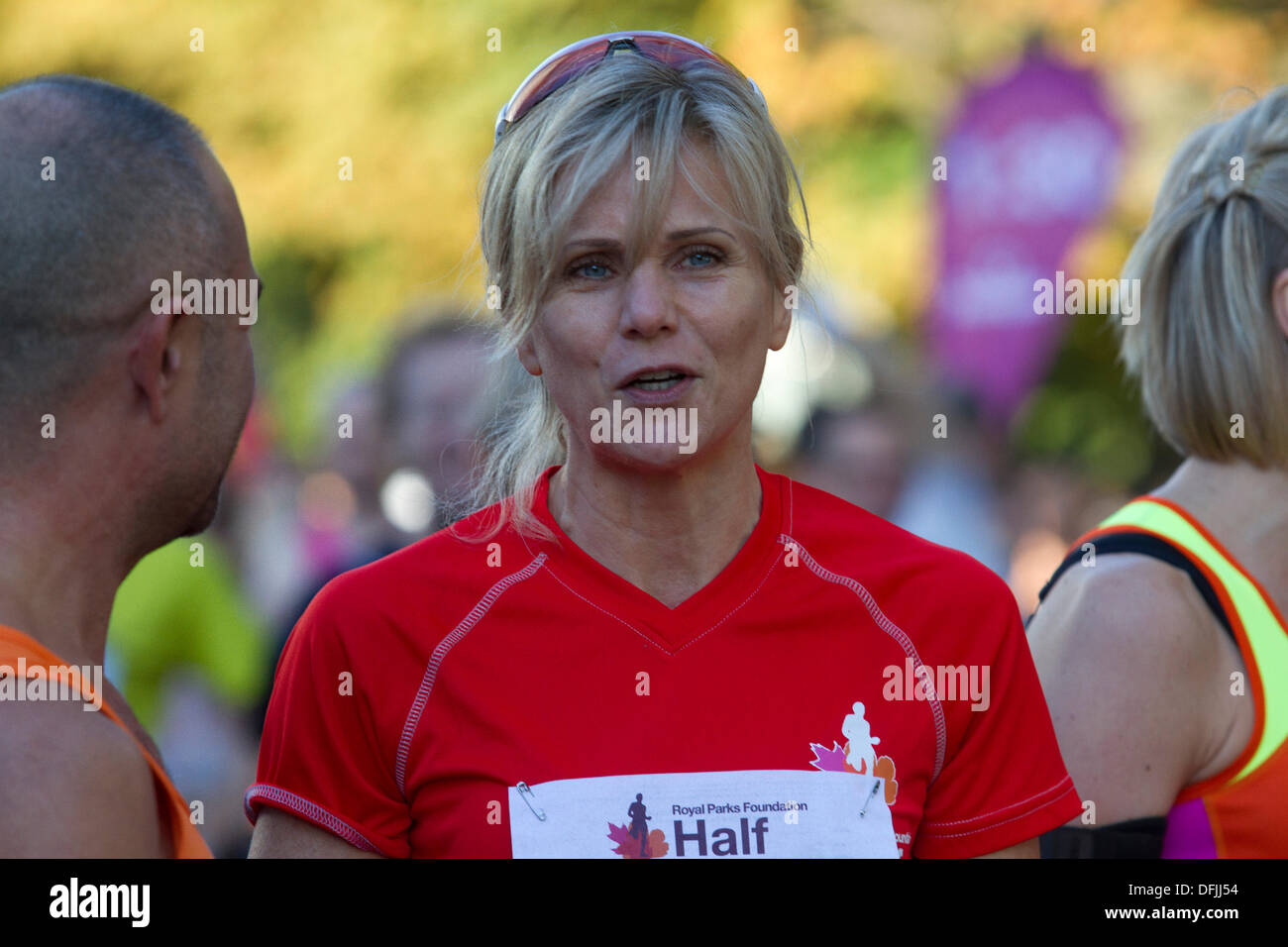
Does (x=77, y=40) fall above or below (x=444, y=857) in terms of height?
above

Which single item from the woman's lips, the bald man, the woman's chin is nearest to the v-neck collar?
the woman's chin

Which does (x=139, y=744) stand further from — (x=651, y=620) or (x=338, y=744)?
(x=651, y=620)

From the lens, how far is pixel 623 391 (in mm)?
2297

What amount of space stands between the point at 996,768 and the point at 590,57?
1362 mm

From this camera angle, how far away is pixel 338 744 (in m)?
2.16

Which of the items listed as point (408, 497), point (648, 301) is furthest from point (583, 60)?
point (408, 497)

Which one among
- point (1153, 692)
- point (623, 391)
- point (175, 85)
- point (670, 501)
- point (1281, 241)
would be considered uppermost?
point (175, 85)

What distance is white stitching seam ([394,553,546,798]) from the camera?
2172 millimetres

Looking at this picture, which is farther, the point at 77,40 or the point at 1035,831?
the point at 77,40

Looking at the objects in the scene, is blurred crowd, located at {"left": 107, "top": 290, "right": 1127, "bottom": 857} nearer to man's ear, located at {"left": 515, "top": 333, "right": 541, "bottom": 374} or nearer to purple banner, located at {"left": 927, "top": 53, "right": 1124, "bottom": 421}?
man's ear, located at {"left": 515, "top": 333, "right": 541, "bottom": 374}

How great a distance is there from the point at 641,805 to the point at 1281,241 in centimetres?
168
